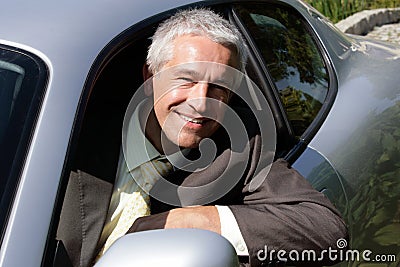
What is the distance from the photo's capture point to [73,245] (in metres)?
2.05

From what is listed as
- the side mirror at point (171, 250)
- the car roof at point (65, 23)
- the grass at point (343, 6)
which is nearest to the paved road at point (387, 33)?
the grass at point (343, 6)

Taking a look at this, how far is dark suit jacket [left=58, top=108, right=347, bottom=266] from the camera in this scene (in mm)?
2094

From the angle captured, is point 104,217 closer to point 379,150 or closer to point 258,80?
point 258,80

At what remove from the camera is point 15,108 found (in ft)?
6.28

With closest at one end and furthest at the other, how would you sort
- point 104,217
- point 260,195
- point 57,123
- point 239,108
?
point 57,123
point 104,217
point 260,195
point 239,108

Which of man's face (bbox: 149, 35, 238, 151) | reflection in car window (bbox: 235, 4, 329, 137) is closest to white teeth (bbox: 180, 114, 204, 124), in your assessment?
man's face (bbox: 149, 35, 238, 151)

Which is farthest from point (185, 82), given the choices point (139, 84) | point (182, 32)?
point (139, 84)

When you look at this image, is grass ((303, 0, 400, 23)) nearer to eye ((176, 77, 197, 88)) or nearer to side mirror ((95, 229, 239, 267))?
eye ((176, 77, 197, 88))

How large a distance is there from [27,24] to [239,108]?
0.80 meters

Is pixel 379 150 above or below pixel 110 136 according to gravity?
below

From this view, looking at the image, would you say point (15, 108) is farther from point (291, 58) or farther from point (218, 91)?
point (291, 58)

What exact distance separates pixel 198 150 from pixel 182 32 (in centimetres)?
35

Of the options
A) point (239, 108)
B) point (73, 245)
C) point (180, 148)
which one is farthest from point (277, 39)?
point (73, 245)

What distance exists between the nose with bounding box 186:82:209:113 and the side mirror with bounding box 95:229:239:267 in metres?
0.61
